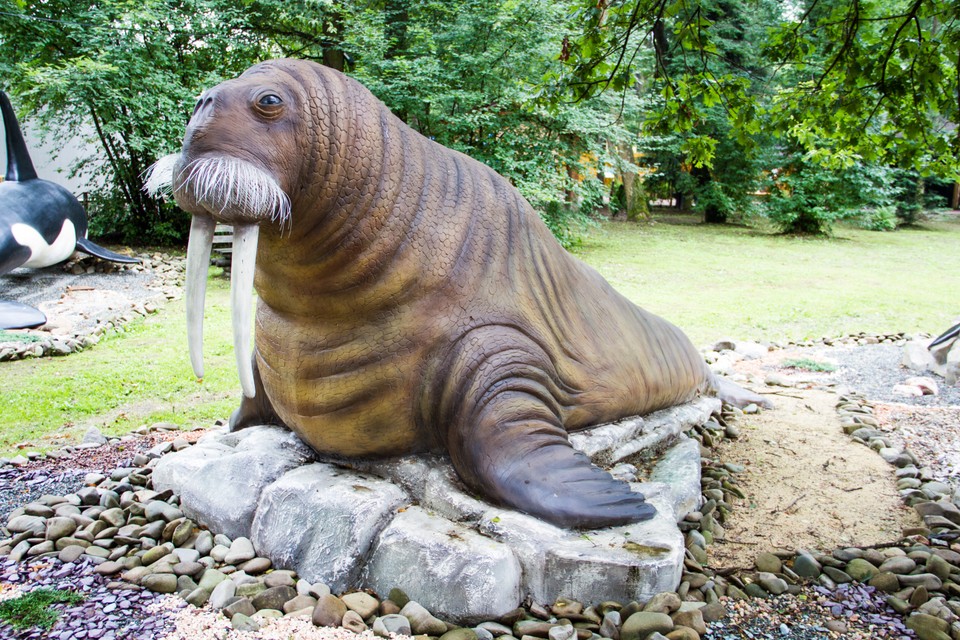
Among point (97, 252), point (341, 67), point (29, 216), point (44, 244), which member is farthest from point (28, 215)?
point (341, 67)

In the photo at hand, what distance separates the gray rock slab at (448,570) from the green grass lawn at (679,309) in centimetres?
263

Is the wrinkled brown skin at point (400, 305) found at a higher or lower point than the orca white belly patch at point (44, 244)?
higher

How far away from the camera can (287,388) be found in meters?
2.80

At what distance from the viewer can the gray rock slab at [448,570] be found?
89.1 inches

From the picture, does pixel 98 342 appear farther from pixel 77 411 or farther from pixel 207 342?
pixel 77 411

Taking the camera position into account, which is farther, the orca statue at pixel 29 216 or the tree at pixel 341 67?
the tree at pixel 341 67

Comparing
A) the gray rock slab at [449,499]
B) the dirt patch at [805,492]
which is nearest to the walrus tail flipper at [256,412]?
the gray rock slab at [449,499]

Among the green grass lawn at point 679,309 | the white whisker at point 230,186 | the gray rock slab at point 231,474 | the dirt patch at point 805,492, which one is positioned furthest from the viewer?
the green grass lawn at point 679,309

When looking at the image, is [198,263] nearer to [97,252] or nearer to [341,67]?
[97,252]

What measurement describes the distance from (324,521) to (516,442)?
70 centimetres

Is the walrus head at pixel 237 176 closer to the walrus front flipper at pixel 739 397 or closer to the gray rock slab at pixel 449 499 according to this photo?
the gray rock slab at pixel 449 499

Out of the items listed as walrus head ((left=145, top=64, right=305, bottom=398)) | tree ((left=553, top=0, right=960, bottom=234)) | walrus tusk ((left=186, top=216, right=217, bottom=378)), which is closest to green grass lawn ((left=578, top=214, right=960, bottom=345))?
tree ((left=553, top=0, right=960, bottom=234))

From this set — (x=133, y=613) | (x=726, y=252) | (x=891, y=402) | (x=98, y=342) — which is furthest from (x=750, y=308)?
(x=133, y=613)

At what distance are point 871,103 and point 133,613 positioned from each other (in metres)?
3.67
